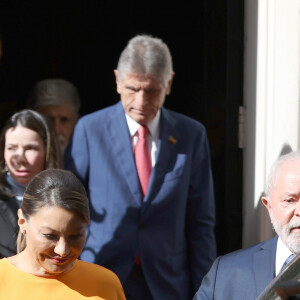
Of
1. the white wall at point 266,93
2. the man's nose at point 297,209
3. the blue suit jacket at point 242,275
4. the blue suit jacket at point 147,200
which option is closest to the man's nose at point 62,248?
the blue suit jacket at point 242,275

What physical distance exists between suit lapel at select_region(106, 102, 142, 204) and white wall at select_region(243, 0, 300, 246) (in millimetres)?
747

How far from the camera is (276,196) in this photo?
3.26m

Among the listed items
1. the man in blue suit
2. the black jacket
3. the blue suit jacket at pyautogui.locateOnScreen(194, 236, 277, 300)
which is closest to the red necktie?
the man in blue suit

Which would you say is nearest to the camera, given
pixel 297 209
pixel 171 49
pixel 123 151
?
pixel 297 209

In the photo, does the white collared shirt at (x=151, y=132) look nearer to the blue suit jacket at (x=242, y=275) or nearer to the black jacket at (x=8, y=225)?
the black jacket at (x=8, y=225)

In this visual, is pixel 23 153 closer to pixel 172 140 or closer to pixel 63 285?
pixel 172 140

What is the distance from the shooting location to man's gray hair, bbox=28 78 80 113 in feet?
17.0

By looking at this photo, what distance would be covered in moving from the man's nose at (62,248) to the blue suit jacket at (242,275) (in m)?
0.60

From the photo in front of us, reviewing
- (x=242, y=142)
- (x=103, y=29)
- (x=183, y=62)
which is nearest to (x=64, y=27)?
(x=103, y=29)

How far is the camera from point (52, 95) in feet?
17.1

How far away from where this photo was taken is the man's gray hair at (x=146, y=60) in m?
4.13

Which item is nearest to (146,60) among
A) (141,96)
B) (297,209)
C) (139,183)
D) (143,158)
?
(141,96)

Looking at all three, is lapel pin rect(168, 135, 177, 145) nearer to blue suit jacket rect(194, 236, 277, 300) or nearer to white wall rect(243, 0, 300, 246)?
white wall rect(243, 0, 300, 246)

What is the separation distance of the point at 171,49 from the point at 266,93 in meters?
1.28
